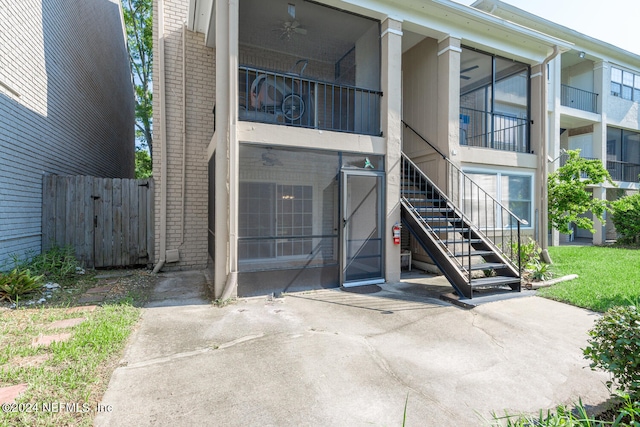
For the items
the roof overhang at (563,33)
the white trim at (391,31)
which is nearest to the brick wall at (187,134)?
the white trim at (391,31)

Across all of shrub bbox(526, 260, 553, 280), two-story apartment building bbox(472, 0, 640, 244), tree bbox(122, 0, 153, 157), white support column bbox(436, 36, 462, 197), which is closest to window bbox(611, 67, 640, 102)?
two-story apartment building bbox(472, 0, 640, 244)

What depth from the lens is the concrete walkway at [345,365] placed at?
240cm

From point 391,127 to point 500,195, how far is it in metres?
3.67

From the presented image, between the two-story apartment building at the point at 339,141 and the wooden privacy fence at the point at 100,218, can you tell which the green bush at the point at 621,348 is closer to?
the two-story apartment building at the point at 339,141

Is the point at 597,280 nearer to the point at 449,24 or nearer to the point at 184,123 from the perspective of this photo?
the point at 449,24

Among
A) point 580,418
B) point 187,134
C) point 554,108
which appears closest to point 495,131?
point 554,108

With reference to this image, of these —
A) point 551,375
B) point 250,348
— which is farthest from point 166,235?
point 551,375

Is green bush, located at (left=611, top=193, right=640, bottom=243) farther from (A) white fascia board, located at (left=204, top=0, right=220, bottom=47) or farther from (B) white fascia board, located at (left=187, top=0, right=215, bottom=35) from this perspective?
(B) white fascia board, located at (left=187, top=0, right=215, bottom=35)

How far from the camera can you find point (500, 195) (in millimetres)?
7949

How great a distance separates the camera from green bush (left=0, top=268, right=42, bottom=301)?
4.59m

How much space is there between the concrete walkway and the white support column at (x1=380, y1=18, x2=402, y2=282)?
58.5 inches

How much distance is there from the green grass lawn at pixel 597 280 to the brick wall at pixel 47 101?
8836 millimetres

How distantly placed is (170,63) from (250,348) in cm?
673

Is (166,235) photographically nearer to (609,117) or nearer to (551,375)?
(551,375)
